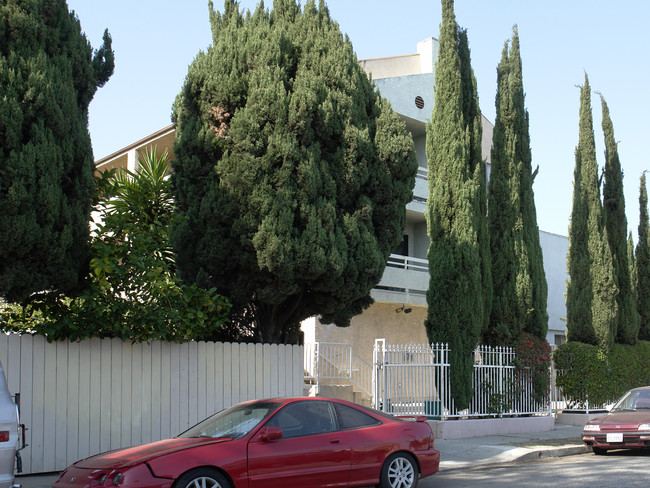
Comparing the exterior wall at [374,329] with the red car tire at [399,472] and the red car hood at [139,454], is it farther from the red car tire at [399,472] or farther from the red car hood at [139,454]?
the red car hood at [139,454]

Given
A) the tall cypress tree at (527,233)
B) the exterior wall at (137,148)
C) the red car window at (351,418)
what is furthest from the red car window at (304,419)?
the exterior wall at (137,148)

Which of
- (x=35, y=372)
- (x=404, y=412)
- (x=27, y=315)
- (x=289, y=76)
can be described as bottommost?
(x=404, y=412)

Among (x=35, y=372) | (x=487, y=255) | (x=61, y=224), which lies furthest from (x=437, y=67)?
(x=35, y=372)

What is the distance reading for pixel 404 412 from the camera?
14.3 metres

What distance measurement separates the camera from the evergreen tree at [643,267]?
21781 mm

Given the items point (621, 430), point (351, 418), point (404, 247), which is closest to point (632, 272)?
point (404, 247)

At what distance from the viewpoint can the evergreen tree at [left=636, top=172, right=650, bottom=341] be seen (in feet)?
71.5

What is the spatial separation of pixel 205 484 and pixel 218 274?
5004 millimetres

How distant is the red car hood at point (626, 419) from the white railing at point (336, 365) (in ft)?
20.8

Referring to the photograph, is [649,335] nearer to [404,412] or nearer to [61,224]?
[404,412]

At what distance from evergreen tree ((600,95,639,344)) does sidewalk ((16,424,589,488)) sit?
230 inches

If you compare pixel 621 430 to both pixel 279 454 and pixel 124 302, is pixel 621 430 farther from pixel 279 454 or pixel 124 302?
pixel 124 302

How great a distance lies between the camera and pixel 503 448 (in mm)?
12922

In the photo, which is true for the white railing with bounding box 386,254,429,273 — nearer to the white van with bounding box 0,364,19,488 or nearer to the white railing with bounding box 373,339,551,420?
the white railing with bounding box 373,339,551,420
